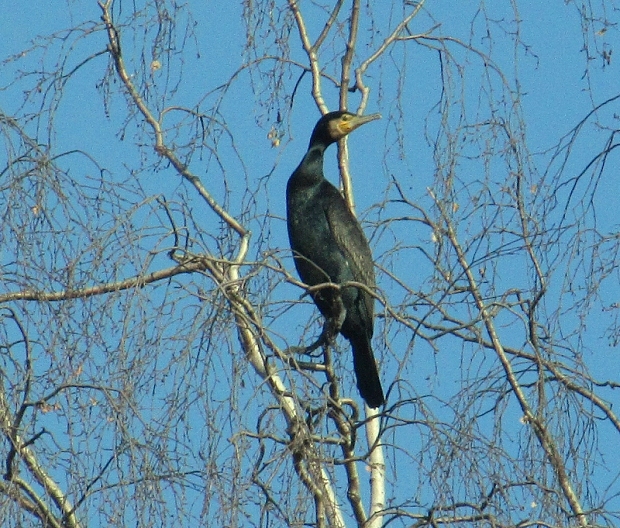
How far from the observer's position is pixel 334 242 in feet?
15.2

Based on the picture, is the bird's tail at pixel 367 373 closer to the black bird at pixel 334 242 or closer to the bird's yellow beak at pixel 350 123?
the black bird at pixel 334 242

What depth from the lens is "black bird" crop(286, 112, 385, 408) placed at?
15.1ft

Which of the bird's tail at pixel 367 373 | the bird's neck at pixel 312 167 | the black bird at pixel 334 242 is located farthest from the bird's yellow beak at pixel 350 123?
the bird's tail at pixel 367 373

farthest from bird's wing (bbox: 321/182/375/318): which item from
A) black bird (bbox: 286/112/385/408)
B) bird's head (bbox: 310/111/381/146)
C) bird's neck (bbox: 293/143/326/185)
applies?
bird's head (bbox: 310/111/381/146)

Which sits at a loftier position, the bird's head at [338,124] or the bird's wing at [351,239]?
the bird's head at [338,124]

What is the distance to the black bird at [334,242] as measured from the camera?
15.1ft

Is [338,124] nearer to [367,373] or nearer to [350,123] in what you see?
[350,123]

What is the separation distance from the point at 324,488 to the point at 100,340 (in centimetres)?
65

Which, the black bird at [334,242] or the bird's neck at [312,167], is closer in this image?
the black bird at [334,242]

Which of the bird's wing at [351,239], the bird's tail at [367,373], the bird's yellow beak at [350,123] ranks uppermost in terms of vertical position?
the bird's yellow beak at [350,123]

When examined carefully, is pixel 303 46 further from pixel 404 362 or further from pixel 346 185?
pixel 404 362

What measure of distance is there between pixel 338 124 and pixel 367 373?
921 millimetres

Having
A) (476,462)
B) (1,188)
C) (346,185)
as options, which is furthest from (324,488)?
(346,185)

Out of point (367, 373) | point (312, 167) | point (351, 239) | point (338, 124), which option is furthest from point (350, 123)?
point (367, 373)
